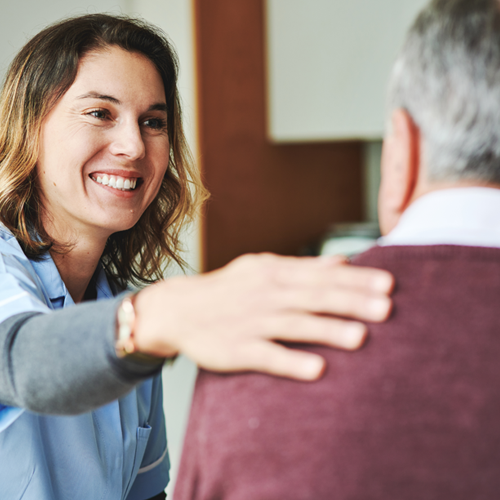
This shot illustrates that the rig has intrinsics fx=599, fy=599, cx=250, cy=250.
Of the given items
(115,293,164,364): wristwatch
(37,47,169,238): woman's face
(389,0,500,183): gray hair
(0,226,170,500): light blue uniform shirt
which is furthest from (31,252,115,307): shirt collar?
(389,0,500,183): gray hair

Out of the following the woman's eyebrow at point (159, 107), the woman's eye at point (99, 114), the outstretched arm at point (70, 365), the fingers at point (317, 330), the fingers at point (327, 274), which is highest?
the woman's eyebrow at point (159, 107)

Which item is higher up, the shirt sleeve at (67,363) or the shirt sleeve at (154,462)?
the shirt sleeve at (67,363)

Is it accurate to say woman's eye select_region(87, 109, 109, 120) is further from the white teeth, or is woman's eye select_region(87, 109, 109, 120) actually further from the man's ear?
the man's ear

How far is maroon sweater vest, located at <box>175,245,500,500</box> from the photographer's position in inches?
19.6

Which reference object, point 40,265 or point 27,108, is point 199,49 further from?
point 40,265

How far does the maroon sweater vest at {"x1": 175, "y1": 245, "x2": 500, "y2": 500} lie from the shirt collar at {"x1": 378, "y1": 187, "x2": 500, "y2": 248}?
0.03 meters

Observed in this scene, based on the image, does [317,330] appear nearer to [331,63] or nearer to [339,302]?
[339,302]

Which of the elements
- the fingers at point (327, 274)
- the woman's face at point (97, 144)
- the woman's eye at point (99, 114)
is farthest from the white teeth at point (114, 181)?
the fingers at point (327, 274)

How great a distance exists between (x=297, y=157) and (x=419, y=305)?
2754 mm

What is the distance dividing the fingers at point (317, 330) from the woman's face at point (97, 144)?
65 centimetres

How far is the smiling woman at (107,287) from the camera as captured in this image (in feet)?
1.78

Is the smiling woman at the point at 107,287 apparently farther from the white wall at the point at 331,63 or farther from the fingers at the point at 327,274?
the white wall at the point at 331,63

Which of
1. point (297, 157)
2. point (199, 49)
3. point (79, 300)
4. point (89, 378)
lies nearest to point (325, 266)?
point (89, 378)

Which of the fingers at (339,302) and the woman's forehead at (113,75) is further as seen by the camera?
the woman's forehead at (113,75)
